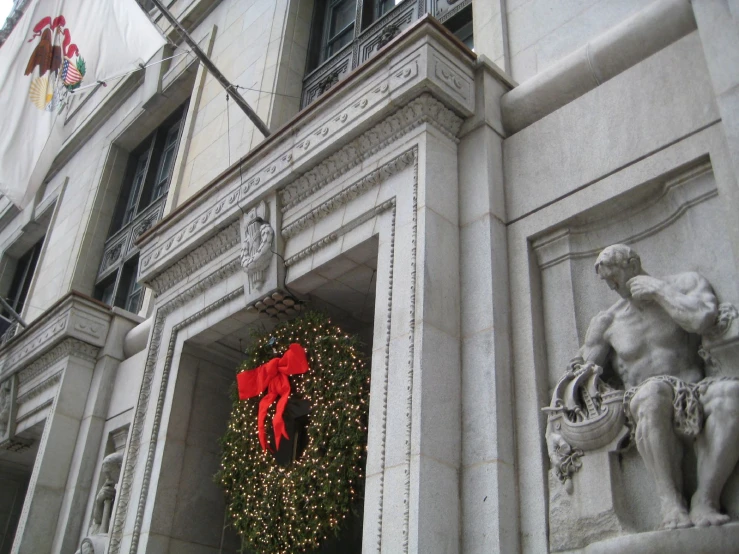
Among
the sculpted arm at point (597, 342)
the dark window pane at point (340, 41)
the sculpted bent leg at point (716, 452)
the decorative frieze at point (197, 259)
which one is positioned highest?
the dark window pane at point (340, 41)

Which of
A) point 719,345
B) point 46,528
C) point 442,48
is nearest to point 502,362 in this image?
point 719,345

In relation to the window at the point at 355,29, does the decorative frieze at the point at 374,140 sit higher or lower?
lower

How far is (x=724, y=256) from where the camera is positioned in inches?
262

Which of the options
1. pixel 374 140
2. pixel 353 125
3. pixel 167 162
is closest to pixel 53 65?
pixel 167 162

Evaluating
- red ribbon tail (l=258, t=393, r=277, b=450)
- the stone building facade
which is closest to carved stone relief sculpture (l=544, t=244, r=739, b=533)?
the stone building facade

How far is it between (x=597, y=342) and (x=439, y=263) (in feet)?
6.17

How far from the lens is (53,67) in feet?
48.3

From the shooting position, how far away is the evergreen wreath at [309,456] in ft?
28.8

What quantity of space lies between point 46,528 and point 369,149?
9023mm

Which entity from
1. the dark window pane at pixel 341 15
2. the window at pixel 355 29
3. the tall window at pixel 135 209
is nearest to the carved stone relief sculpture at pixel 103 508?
the tall window at pixel 135 209

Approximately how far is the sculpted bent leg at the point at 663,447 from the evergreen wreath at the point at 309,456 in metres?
3.48

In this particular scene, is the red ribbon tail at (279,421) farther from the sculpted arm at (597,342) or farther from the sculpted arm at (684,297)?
the sculpted arm at (684,297)

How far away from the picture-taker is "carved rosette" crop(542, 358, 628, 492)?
21.4ft

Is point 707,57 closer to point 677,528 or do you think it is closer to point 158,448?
point 677,528
